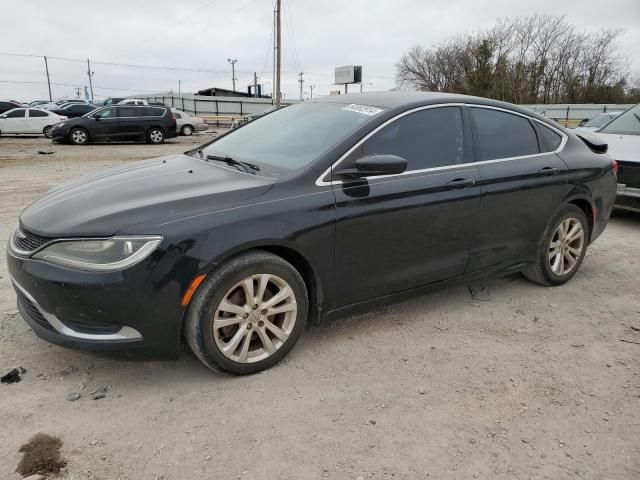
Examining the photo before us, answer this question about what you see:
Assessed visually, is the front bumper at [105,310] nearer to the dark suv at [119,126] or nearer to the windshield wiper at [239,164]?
the windshield wiper at [239,164]

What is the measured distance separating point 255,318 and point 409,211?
3.97ft

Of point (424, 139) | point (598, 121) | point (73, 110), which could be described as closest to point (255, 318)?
point (424, 139)

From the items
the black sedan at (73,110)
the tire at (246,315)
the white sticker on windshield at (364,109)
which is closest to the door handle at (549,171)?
the white sticker on windshield at (364,109)

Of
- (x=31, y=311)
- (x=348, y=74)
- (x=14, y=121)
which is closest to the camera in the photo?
(x=31, y=311)

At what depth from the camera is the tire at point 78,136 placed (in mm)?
19281

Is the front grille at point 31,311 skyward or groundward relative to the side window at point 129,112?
groundward

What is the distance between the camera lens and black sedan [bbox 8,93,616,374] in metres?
2.61

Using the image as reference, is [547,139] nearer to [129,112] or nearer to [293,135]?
[293,135]

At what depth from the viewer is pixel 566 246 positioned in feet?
14.6

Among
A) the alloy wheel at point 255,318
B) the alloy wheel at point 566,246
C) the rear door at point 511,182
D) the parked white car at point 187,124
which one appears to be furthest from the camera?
the parked white car at point 187,124

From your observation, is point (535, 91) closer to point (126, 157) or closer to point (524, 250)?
point (126, 157)

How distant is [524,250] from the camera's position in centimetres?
413

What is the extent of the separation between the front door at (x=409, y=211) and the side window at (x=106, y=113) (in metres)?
18.9

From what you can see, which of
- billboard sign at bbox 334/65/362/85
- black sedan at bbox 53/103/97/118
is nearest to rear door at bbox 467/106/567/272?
black sedan at bbox 53/103/97/118
